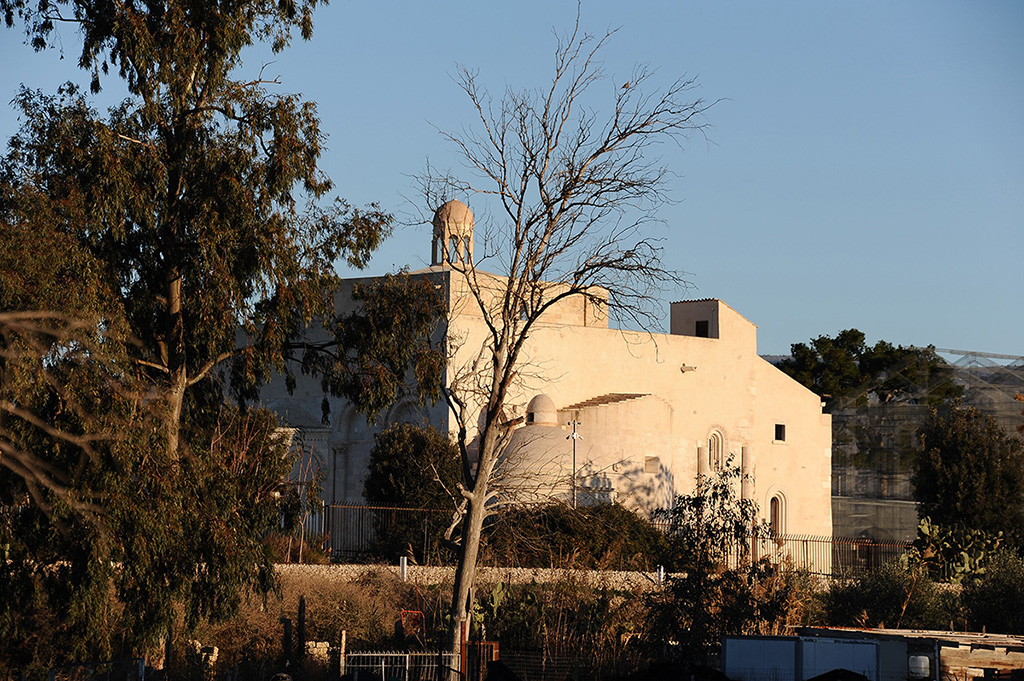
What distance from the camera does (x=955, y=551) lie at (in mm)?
33312

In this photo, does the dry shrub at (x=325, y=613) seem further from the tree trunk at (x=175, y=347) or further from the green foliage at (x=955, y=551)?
the green foliage at (x=955, y=551)

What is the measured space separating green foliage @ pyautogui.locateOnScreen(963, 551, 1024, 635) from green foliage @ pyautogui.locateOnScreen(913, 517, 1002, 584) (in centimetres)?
231

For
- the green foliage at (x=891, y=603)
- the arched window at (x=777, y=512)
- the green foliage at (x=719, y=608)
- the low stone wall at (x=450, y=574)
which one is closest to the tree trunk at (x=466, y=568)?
the green foliage at (x=719, y=608)

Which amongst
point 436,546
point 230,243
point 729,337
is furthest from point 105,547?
point 729,337

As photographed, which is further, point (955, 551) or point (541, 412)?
point (541, 412)

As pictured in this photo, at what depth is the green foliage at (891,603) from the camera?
26484 millimetres

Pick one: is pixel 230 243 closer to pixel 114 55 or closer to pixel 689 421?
pixel 114 55

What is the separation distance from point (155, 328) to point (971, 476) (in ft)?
93.1

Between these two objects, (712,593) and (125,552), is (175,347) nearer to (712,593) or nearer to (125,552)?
(125,552)

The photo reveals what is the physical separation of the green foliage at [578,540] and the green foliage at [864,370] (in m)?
32.7

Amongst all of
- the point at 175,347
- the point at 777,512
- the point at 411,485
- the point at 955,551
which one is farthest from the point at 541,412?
the point at 175,347

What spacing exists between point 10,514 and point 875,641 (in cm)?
1143

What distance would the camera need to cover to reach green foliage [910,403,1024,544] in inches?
1449

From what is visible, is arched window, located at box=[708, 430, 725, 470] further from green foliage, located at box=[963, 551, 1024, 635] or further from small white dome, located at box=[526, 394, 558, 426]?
green foliage, located at box=[963, 551, 1024, 635]
